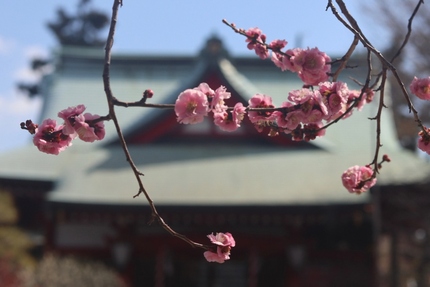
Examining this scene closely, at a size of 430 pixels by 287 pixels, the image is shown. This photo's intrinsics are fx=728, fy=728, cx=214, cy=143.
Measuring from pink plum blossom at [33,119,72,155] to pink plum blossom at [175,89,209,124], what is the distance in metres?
0.30

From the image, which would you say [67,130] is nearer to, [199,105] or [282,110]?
[199,105]

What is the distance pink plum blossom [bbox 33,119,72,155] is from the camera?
185 cm

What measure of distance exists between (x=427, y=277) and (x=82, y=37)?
1956cm

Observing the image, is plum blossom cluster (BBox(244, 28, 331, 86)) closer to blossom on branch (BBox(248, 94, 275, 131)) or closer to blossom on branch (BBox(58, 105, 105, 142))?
blossom on branch (BBox(248, 94, 275, 131))

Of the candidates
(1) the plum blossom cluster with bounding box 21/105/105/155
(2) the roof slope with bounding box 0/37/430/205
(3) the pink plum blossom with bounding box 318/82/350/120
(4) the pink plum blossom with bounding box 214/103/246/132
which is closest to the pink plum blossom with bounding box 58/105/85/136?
(1) the plum blossom cluster with bounding box 21/105/105/155

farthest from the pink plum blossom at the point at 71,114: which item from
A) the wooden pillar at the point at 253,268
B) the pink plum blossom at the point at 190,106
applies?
the wooden pillar at the point at 253,268

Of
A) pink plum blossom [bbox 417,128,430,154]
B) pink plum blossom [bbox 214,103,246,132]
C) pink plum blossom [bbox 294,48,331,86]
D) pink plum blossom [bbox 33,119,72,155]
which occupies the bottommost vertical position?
pink plum blossom [bbox 33,119,72,155]

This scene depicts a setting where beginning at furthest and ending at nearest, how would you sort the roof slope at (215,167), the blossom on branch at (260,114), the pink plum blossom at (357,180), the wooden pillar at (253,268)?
the wooden pillar at (253,268)
the roof slope at (215,167)
the pink plum blossom at (357,180)
the blossom on branch at (260,114)

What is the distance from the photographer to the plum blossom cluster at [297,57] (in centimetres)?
218

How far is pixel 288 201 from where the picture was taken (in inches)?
319

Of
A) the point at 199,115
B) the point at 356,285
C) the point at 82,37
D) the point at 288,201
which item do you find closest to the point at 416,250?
the point at 356,285

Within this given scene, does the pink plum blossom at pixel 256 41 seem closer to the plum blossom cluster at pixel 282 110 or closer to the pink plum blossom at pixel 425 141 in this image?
the plum blossom cluster at pixel 282 110

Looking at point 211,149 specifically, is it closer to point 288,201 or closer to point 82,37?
point 288,201

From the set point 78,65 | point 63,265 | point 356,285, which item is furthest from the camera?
point 78,65
